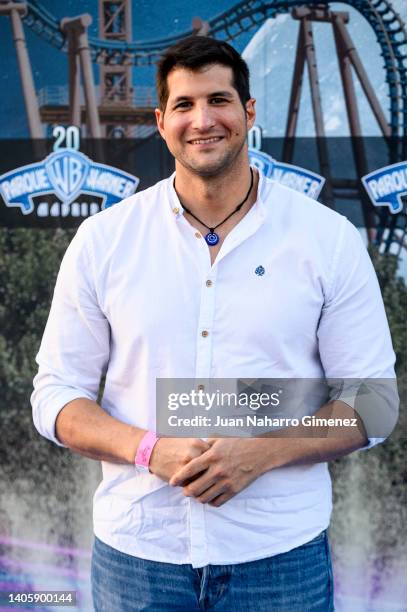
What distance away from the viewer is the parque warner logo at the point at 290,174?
2412mm

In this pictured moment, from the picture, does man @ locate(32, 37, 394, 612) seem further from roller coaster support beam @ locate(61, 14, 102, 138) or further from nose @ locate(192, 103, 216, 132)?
roller coaster support beam @ locate(61, 14, 102, 138)

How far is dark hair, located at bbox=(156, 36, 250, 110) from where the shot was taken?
1.31 m

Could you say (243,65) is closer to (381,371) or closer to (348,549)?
(381,371)

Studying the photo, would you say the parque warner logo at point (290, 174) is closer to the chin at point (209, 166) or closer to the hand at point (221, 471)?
the chin at point (209, 166)

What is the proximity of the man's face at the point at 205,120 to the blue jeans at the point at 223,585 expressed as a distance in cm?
62

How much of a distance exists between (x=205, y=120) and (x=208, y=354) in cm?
37

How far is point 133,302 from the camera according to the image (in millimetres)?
1282

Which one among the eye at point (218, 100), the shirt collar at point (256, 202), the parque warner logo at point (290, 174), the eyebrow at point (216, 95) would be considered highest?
the eyebrow at point (216, 95)

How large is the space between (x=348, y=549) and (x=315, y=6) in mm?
1634

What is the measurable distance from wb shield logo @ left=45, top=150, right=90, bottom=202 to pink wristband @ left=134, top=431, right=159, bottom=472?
1.35m

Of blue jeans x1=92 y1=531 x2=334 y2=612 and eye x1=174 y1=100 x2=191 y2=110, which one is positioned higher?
eye x1=174 y1=100 x2=191 y2=110

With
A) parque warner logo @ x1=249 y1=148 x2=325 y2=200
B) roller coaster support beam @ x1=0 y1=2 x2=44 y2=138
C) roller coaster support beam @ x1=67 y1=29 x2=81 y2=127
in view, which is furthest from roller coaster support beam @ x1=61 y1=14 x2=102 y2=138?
parque warner logo @ x1=249 y1=148 x2=325 y2=200

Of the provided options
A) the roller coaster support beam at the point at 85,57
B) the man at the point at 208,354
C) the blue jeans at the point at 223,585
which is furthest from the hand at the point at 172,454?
the roller coaster support beam at the point at 85,57

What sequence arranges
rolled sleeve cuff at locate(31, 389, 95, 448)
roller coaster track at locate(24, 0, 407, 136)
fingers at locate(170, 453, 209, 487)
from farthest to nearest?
roller coaster track at locate(24, 0, 407, 136), rolled sleeve cuff at locate(31, 389, 95, 448), fingers at locate(170, 453, 209, 487)
